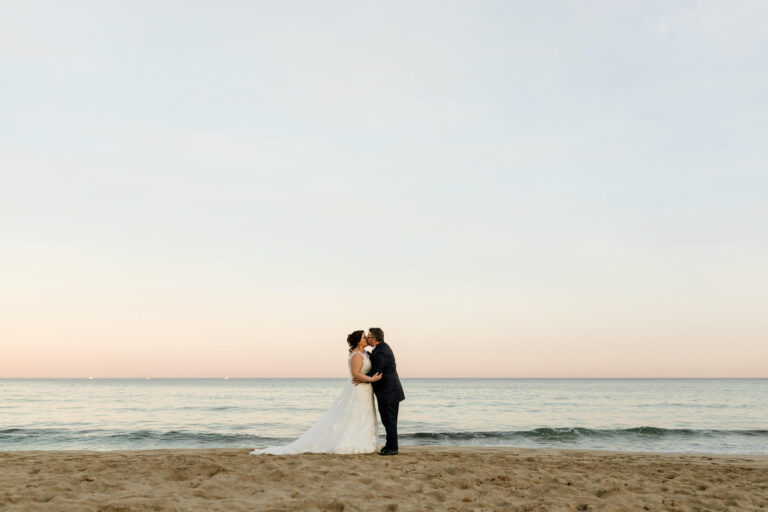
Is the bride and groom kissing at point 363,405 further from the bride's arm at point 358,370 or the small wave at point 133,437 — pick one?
the small wave at point 133,437

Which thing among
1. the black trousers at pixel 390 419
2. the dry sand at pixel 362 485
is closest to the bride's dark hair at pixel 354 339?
Result: the black trousers at pixel 390 419

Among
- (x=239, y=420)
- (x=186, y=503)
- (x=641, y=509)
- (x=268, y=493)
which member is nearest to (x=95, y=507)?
(x=186, y=503)

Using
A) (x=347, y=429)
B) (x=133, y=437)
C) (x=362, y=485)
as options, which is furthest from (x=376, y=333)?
(x=133, y=437)

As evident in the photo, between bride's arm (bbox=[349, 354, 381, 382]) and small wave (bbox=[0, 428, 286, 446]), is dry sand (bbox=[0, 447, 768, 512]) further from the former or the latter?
small wave (bbox=[0, 428, 286, 446])

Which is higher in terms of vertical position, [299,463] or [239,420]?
[299,463]

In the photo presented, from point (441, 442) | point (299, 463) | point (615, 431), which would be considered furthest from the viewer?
point (615, 431)

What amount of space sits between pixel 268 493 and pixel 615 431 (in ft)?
62.3

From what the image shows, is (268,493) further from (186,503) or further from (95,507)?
(95,507)

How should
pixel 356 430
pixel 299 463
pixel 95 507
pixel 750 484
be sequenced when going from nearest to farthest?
pixel 95 507, pixel 750 484, pixel 299 463, pixel 356 430

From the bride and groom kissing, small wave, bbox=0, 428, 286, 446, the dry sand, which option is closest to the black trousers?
the bride and groom kissing

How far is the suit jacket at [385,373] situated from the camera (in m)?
10.6

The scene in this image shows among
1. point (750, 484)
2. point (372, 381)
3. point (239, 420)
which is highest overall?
point (372, 381)

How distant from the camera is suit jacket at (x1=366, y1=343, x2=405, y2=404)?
10.6 meters

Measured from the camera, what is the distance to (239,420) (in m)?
27.9
